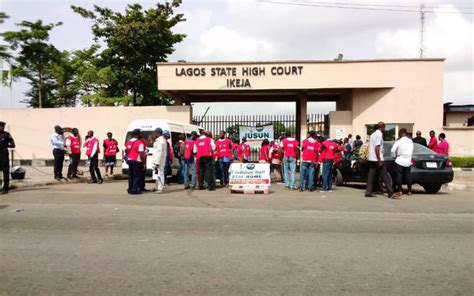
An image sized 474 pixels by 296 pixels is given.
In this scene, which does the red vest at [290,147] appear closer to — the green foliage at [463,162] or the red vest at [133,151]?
the red vest at [133,151]

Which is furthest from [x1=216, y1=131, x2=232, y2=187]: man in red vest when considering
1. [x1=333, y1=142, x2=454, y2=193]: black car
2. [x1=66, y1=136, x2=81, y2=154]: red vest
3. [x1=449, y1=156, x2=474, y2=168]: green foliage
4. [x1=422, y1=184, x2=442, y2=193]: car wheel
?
[x1=449, y1=156, x2=474, y2=168]: green foliage

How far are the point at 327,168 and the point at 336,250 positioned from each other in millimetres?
6997

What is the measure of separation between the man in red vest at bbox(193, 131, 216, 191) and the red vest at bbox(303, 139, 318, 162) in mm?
2641

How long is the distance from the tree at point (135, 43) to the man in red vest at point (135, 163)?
1999 cm

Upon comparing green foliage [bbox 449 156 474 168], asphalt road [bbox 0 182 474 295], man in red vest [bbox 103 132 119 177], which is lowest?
asphalt road [bbox 0 182 474 295]

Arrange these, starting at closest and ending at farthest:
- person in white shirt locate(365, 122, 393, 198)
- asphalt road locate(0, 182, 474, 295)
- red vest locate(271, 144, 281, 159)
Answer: asphalt road locate(0, 182, 474, 295), person in white shirt locate(365, 122, 393, 198), red vest locate(271, 144, 281, 159)

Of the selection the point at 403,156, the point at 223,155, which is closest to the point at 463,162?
the point at 403,156

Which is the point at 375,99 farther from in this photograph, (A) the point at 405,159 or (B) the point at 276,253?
(B) the point at 276,253

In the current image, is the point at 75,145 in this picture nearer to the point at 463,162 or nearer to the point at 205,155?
the point at 205,155

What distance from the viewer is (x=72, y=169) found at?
14797 mm

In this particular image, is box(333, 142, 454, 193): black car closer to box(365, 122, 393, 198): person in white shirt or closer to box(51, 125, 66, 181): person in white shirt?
box(365, 122, 393, 198): person in white shirt

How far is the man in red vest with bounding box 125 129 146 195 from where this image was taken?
11793 millimetres

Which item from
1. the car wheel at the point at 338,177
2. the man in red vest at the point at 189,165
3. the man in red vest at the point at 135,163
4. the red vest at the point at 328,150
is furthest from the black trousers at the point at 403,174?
the man in red vest at the point at 135,163

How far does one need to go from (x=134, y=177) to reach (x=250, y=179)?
10.2ft
